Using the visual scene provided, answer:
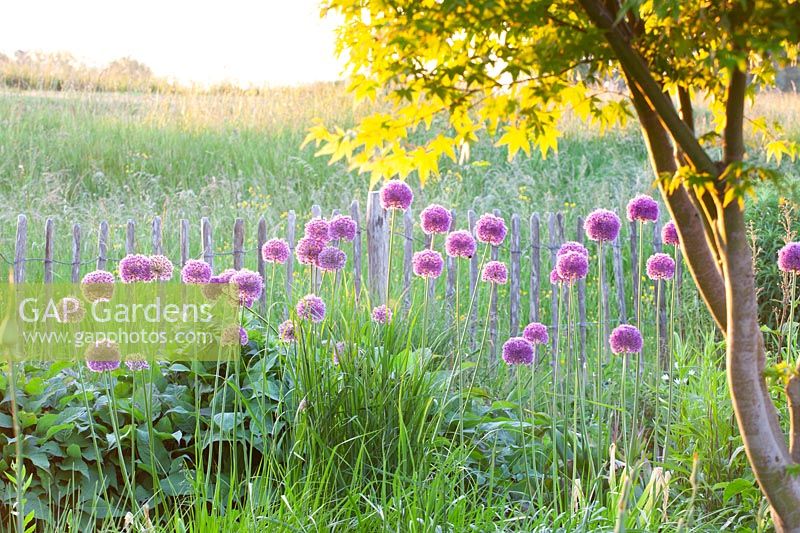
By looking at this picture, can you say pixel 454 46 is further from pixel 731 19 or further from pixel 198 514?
pixel 198 514

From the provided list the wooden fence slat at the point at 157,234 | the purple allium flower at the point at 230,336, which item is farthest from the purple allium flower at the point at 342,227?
the wooden fence slat at the point at 157,234

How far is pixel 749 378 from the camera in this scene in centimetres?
251

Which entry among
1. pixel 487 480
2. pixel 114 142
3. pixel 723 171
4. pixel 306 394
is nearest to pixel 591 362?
pixel 487 480

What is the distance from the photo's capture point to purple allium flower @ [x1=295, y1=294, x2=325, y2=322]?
3.21 meters

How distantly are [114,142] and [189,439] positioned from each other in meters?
7.60

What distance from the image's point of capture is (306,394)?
10.3 ft

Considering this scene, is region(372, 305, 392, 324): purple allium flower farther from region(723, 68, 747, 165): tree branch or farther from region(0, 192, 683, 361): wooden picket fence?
region(723, 68, 747, 165): tree branch

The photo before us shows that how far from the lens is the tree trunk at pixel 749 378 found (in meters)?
2.49

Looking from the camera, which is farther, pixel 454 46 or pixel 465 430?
pixel 465 430

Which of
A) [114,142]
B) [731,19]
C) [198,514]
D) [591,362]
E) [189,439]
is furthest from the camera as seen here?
[114,142]

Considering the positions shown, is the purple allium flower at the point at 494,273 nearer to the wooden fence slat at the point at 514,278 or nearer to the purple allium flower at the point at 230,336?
the purple allium flower at the point at 230,336

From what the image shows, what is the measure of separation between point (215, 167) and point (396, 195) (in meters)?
6.34

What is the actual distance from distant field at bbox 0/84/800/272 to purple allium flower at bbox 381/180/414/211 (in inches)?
157

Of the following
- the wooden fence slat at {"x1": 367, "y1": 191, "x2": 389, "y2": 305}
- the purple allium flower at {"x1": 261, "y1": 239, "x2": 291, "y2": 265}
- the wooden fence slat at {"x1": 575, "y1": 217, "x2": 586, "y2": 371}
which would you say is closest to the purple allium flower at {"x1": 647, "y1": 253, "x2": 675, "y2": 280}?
the purple allium flower at {"x1": 261, "y1": 239, "x2": 291, "y2": 265}
